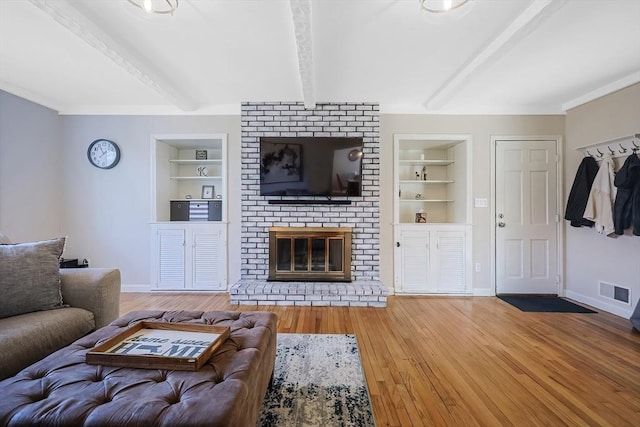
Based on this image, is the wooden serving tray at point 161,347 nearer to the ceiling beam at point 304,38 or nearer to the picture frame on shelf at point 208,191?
the ceiling beam at point 304,38

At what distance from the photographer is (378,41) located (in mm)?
2182

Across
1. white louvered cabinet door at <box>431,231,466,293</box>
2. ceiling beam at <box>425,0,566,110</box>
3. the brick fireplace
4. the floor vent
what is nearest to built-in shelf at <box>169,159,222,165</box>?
the brick fireplace

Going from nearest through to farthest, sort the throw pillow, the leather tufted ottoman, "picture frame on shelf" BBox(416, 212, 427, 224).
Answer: the leather tufted ottoman → the throw pillow → "picture frame on shelf" BBox(416, 212, 427, 224)

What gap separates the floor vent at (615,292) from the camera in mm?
2793

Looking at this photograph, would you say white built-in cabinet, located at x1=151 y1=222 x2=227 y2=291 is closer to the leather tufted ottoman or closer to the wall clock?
the wall clock

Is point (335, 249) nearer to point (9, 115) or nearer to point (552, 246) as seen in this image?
point (552, 246)

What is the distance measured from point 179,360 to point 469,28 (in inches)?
111

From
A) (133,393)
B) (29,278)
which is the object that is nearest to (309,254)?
(29,278)

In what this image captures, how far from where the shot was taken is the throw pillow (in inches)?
59.8

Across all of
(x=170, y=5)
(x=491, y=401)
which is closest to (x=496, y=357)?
(x=491, y=401)

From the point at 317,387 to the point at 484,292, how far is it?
2897mm

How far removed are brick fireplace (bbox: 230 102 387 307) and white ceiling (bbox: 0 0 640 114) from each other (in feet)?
0.61

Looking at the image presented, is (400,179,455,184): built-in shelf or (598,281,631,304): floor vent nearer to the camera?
(598,281,631,304): floor vent

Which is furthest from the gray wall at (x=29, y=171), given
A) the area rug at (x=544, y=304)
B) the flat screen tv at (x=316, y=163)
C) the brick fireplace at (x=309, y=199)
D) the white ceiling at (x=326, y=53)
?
the area rug at (x=544, y=304)
